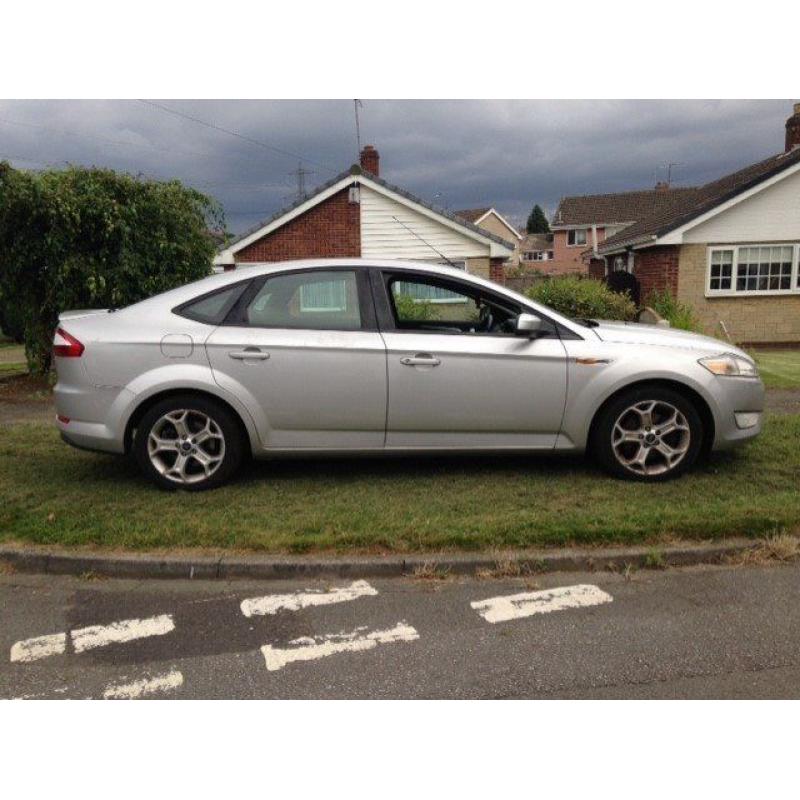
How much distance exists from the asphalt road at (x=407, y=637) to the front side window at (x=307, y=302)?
1832 millimetres

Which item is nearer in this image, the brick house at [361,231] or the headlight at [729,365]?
the headlight at [729,365]

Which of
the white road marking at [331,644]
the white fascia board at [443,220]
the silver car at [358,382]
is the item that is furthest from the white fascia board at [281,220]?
the white road marking at [331,644]

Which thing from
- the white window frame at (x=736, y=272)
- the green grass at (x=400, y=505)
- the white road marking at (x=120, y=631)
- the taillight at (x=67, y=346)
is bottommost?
the white road marking at (x=120, y=631)

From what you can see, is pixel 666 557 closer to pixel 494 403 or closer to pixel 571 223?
pixel 494 403

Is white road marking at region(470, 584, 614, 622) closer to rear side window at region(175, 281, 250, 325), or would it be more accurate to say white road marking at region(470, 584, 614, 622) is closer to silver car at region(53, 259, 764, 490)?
silver car at region(53, 259, 764, 490)

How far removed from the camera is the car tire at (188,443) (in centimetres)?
458

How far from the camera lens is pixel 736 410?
478 centimetres

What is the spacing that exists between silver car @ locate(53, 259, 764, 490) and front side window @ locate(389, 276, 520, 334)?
0.05 metres

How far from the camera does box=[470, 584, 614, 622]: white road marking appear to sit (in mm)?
3262

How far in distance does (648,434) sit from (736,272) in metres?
14.1

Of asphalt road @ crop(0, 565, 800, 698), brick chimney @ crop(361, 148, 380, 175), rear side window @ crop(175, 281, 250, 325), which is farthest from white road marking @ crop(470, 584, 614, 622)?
brick chimney @ crop(361, 148, 380, 175)

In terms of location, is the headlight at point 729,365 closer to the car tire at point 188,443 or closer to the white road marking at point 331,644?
the white road marking at point 331,644

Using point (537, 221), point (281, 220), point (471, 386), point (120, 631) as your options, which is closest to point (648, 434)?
point (471, 386)

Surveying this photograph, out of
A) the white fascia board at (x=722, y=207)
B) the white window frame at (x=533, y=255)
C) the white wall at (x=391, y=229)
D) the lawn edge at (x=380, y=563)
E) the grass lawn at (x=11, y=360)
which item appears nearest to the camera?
the lawn edge at (x=380, y=563)
